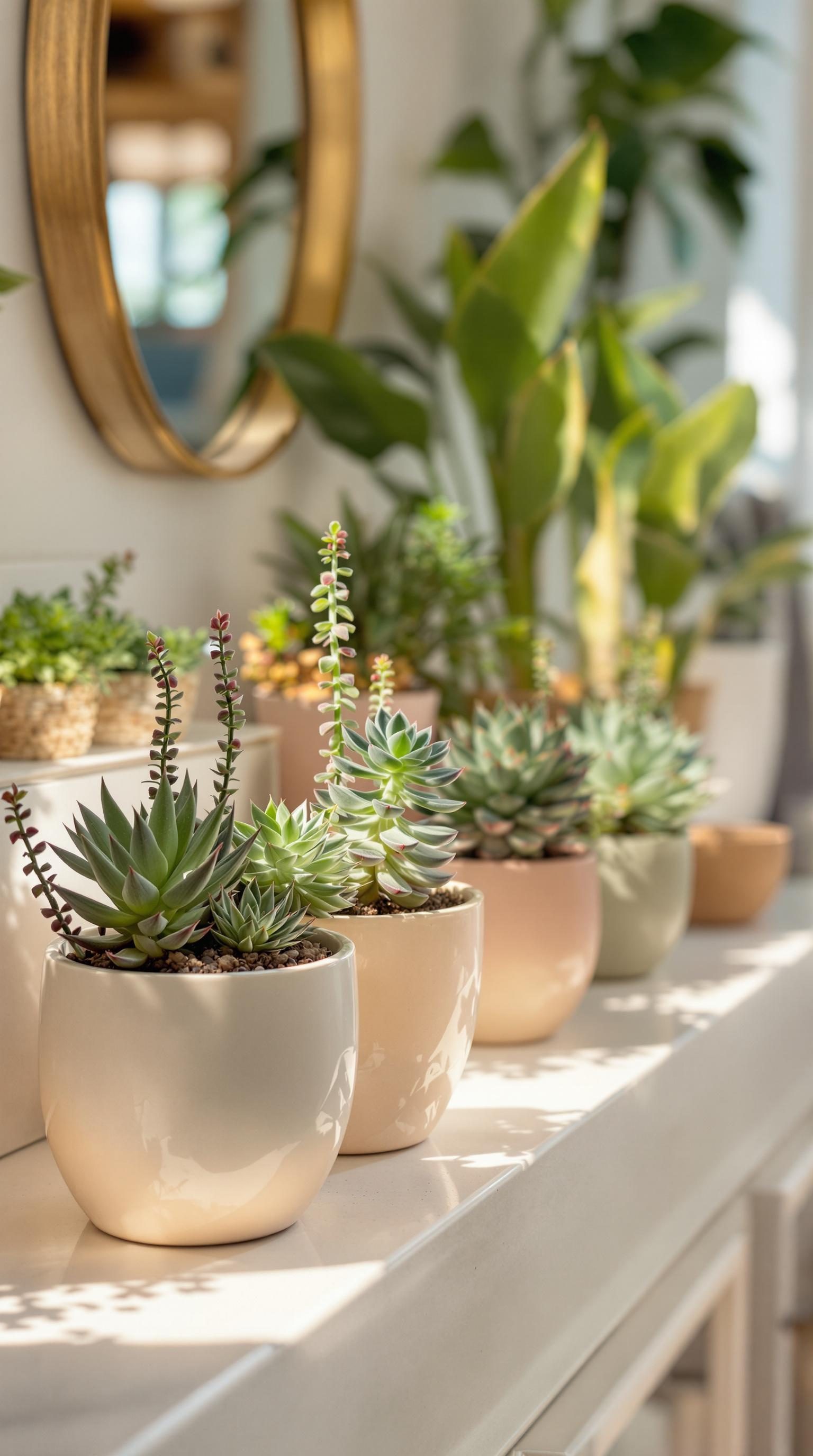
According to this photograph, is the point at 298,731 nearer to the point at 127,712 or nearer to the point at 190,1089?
the point at 127,712

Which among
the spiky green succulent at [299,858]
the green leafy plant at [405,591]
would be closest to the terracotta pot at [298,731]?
the green leafy plant at [405,591]

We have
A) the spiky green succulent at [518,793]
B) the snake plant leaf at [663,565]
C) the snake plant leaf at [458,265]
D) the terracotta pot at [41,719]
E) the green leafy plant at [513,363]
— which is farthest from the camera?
the snake plant leaf at [663,565]

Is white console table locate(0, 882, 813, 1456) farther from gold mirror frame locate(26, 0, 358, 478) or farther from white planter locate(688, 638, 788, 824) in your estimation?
white planter locate(688, 638, 788, 824)

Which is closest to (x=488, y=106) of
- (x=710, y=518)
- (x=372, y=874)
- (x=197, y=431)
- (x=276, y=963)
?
(x=710, y=518)

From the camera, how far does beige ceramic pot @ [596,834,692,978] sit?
103 centimetres

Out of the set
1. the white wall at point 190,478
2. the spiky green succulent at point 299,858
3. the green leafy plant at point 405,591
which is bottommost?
the spiky green succulent at point 299,858

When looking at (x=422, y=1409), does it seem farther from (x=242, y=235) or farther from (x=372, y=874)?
(x=242, y=235)

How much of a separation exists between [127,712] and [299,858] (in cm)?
23

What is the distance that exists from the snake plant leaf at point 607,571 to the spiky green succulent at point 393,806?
689 millimetres

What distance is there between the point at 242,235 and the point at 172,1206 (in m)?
0.79

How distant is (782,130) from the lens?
6.68 feet

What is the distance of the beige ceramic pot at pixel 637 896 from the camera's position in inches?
40.7

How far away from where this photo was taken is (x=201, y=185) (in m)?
1.06

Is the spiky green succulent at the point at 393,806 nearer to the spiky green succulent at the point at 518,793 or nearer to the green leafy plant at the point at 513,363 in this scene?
the spiky green succulent at the point at 518,793
